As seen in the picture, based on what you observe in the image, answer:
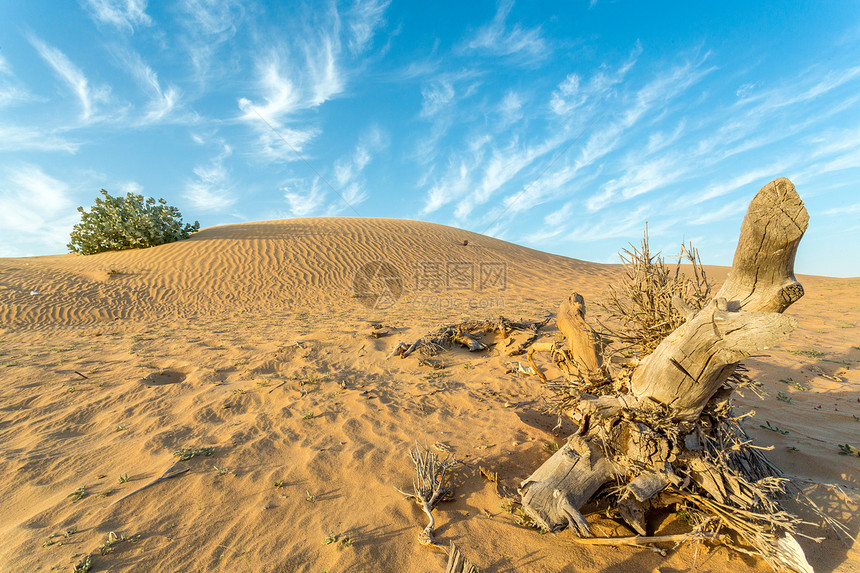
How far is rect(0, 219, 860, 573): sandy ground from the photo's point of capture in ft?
7.62

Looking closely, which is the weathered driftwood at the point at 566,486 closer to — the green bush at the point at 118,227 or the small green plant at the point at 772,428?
the small green plant at the point at 772,428

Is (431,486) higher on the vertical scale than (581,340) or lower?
lower

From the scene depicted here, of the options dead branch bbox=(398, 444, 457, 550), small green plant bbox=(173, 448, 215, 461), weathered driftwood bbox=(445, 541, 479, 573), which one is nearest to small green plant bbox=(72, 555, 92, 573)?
small green plant bbox=(173, 448, 215, 461)

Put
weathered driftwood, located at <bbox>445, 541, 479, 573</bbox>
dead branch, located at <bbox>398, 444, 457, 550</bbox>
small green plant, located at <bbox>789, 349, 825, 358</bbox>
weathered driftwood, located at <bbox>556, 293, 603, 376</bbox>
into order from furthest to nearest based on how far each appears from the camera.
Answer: small green plant, located at <bbox>789, 349, 825, 358</bbox> → weathered driftwood, located at <bbox>556, 293, 603, 376</bbox> → dead branch, located at <bbox>398, 444, 457, 550</bbox> → weathered driftwood, located at <bbox>445, 541, 479, 573</bbox>

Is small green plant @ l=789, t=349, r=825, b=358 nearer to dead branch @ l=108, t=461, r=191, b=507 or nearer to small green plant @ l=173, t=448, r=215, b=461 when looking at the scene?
small green plant @ l=173, t=448, r=215, b=461

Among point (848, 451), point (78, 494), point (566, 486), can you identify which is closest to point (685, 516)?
point (566, 486)

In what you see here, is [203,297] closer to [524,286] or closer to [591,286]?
[524,286]

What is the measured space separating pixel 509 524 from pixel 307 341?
200 inches

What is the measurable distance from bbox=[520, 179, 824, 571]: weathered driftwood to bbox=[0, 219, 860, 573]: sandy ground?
1.00 ft

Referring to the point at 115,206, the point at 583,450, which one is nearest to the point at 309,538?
the point at 583,450

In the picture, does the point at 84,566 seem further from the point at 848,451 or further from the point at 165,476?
the point at 848,451

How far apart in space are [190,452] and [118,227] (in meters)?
17.8

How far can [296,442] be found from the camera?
3.62m

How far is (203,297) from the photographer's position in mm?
12203
